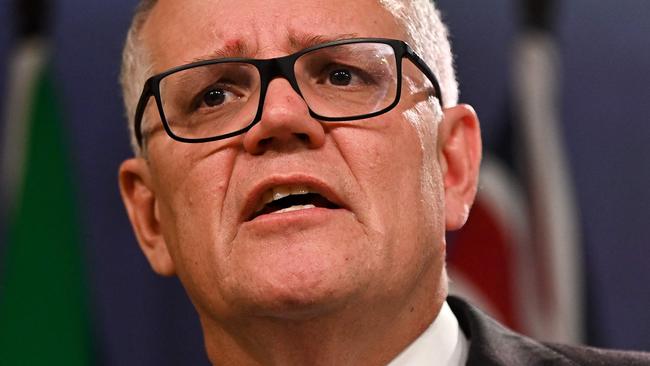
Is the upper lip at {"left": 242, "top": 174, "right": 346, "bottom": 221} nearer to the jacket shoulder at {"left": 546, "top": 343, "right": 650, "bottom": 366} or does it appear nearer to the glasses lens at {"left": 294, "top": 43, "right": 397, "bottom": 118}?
the glasses lens at {"left": 294, "top": 43, "right": 397, "bottom": 118}

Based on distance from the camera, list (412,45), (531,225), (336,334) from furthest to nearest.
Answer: (531,225)
(412,45)
(336,334)

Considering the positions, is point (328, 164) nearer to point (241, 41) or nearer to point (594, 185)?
point (241, 41)

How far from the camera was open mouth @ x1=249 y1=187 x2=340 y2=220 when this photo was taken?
4.12 feet

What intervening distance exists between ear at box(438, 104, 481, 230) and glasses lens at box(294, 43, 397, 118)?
162 millimetres

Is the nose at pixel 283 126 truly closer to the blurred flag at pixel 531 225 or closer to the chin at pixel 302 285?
the chin at pixel 302 285

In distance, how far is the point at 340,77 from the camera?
1335 millimetres

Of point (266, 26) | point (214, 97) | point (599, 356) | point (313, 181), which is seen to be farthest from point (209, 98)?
point (599, 356)

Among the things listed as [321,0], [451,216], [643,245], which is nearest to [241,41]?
[321,0]

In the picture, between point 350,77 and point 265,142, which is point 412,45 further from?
point 265,142

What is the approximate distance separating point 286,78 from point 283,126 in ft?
0.29

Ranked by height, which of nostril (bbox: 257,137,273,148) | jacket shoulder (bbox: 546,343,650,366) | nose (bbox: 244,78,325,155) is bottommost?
jacket shoulder (bbox: 546,343,650,366)

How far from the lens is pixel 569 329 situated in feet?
7.50

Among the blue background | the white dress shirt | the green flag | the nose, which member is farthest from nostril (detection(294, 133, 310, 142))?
the green flag

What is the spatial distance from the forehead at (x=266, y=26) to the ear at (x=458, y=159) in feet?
0.59
